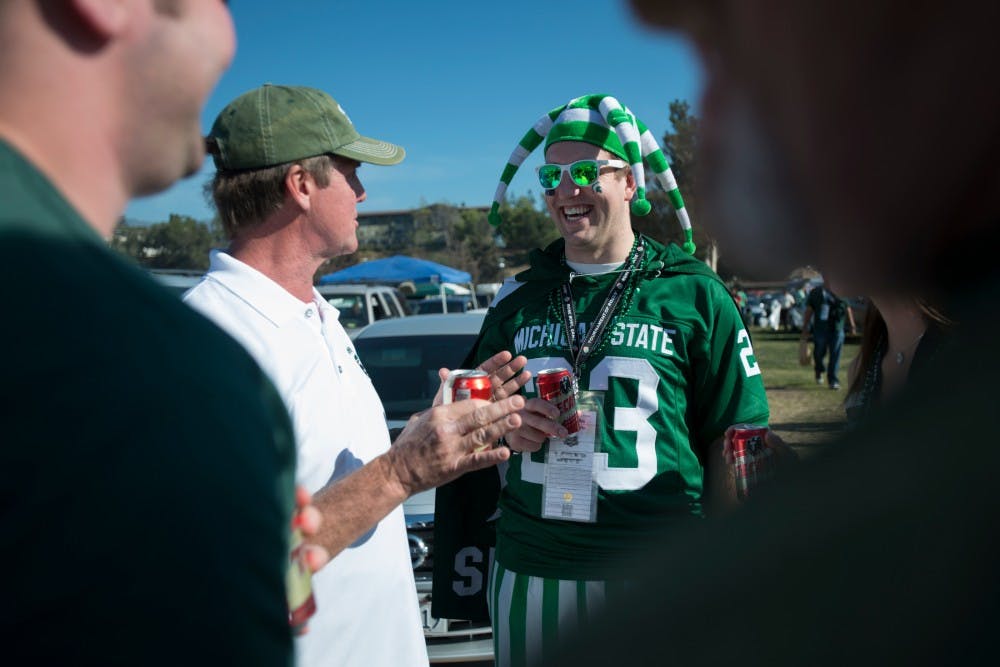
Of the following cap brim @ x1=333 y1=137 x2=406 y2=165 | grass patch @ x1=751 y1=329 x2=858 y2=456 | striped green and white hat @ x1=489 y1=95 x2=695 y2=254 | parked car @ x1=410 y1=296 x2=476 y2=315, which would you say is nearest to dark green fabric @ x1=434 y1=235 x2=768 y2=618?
striped green and white hat @ x1=489 y1=95 x2=695 y2=254

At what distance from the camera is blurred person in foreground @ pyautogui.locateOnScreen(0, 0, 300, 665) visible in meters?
0.58

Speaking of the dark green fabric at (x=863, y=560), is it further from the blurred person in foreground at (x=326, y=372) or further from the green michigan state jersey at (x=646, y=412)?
the green michigan state jersey at (x=646, y=412)

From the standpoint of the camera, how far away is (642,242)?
3.02 metres

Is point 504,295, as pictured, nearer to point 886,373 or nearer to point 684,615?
point 886,373

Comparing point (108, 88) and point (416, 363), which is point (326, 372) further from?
point (416, 363)

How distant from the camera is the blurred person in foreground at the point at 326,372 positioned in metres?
1.84

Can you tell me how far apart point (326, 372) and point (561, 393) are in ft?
2.72

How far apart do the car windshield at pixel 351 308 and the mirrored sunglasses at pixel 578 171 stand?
8.37 metres

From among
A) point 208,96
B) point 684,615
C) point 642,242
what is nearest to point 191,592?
point 684,615

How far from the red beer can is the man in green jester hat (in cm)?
3

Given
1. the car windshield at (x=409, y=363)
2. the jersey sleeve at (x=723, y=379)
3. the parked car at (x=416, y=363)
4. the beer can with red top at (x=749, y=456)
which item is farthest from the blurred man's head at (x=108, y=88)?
the car windshield at (x=409, y=363)

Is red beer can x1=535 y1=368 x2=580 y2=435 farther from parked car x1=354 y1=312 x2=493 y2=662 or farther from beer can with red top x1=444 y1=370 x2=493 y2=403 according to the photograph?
parked car x1=354 y1=312 x2=493 y2=662

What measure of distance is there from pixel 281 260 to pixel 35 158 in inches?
60.9

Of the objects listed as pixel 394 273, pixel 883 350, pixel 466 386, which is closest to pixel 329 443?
pixel 466 386
